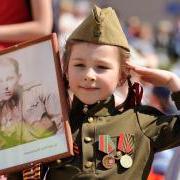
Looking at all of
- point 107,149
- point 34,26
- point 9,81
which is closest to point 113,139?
point 107,149

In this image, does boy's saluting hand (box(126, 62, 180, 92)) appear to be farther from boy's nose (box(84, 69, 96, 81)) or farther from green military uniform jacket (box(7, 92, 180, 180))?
boy's nose (box(84, 69, 96, 81))

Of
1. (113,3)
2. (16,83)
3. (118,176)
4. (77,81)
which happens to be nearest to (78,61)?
(77,81)

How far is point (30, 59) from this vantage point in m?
2.47

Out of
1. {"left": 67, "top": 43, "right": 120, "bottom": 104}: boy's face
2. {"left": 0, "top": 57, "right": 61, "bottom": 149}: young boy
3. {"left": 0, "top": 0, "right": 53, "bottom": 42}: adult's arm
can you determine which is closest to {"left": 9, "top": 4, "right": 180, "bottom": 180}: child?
{"left": 67, "top": 43, "right": 120, "bottom": 104}: boy's face

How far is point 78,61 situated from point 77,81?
2.7 inches

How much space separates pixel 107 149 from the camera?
8.06ft

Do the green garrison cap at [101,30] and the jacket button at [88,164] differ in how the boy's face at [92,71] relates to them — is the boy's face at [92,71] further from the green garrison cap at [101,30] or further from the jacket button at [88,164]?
the jacket button at [88,164]

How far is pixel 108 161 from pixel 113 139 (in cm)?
8

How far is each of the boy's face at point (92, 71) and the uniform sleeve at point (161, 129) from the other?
0.17 m

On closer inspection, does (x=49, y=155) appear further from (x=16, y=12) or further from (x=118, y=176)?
(x=16, y=12)

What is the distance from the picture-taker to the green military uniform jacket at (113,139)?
96.3 inches

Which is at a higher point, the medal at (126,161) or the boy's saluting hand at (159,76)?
the boy's saluting hand at (159,76)

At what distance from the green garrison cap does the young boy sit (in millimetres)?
227

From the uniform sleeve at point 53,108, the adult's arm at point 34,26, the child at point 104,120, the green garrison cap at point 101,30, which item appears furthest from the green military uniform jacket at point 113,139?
the adult's arm at point 34,26
